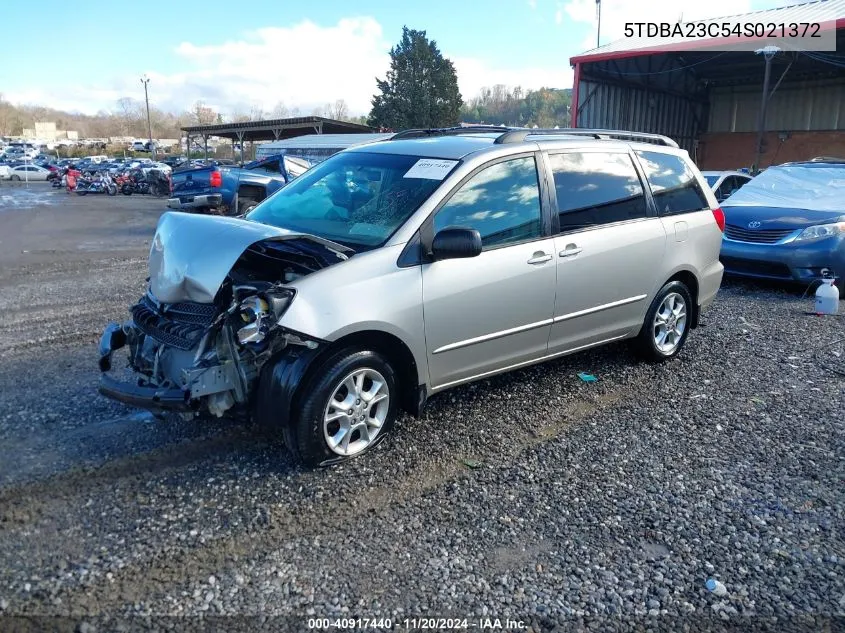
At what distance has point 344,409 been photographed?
375cm

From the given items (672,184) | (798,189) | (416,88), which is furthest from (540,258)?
(416,88)

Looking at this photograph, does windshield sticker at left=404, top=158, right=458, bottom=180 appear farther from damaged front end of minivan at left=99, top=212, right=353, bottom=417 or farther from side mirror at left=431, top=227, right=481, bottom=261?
damaged front end of minivan at left=99, top=212, right=353, bottom=417

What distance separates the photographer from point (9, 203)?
26109mm

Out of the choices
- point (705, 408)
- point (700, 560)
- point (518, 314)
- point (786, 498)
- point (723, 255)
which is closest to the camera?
point (700, 560)

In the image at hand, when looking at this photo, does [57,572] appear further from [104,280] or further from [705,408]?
[104,280]

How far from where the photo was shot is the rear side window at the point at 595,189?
4723mm

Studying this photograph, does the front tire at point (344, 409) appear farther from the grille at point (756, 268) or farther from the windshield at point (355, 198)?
the grille at point (756, 268)

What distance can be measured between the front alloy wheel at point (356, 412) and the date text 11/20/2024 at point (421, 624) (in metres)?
1.21

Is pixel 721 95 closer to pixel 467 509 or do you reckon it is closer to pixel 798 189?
pixel 798 189

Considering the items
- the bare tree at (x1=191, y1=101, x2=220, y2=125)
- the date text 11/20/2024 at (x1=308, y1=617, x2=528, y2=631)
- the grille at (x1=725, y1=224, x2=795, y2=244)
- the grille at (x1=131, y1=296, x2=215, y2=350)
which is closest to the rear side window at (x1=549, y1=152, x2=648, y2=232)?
the grille at (x1=131, y1=296, x2=215, y2=350)

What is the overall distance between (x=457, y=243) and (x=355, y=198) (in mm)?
1014

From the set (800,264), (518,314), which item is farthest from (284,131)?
(518,314)

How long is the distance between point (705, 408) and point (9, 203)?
1115 inches

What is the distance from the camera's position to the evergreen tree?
148ft
